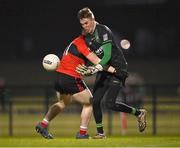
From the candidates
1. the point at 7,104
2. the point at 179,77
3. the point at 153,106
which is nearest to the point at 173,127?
the point at 153,106

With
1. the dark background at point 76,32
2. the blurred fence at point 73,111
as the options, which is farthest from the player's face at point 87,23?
the dark background at point 76,32

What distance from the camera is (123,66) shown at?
13.5m

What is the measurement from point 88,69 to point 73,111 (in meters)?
9.46

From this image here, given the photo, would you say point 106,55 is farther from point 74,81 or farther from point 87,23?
point 74,81

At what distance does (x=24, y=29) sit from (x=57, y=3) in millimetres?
1951

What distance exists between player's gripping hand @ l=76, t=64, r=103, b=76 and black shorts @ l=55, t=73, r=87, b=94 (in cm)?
20

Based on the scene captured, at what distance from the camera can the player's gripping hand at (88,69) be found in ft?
43.5

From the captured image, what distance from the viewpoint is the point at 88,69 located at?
13.4 metres

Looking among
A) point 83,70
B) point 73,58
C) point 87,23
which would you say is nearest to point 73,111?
point 73,58

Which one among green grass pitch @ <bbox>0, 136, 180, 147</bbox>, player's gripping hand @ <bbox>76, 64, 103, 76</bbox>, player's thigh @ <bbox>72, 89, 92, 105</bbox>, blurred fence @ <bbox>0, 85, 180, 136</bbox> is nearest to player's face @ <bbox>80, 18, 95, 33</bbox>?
player's gripping hand @ <bbox>76, 64, 103, 76</bbox>

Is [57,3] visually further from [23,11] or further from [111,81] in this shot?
[111,81]

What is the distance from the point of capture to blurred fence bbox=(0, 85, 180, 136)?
63.8 ft

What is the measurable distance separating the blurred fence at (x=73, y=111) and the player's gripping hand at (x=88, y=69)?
213 inches

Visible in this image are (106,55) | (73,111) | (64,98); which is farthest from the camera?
(73,111)
